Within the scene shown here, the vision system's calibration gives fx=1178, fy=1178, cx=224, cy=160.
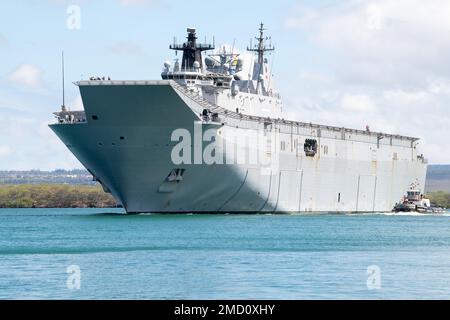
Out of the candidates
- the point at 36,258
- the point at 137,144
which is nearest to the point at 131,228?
the point at 137,144

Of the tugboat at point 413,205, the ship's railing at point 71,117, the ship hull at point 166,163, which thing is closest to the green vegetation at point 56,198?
the tugboat at point 413,205

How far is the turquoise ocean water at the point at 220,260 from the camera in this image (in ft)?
98.1

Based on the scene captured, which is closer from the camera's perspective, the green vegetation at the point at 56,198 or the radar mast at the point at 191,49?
the radar mast at the point at 191,49

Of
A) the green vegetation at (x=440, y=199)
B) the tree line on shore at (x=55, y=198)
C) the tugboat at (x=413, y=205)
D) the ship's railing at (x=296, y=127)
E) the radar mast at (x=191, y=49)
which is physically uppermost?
the radar mast at (x=191, y=49)

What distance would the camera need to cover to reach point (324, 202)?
7600 centimetres

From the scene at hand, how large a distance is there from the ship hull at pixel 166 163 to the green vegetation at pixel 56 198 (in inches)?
1895

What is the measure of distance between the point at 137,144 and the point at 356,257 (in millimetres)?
20127

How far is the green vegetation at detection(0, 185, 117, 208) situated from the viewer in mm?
118200

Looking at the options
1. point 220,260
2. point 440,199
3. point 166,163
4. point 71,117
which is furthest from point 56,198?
point 220,260

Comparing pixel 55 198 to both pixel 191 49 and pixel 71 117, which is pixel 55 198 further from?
pixel 71 117

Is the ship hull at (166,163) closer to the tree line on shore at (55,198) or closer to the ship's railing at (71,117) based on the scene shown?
the ship's railing at (71,117)

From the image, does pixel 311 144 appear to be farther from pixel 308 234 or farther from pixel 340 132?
pixel 308 234

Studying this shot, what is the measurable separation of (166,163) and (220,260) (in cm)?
2081
